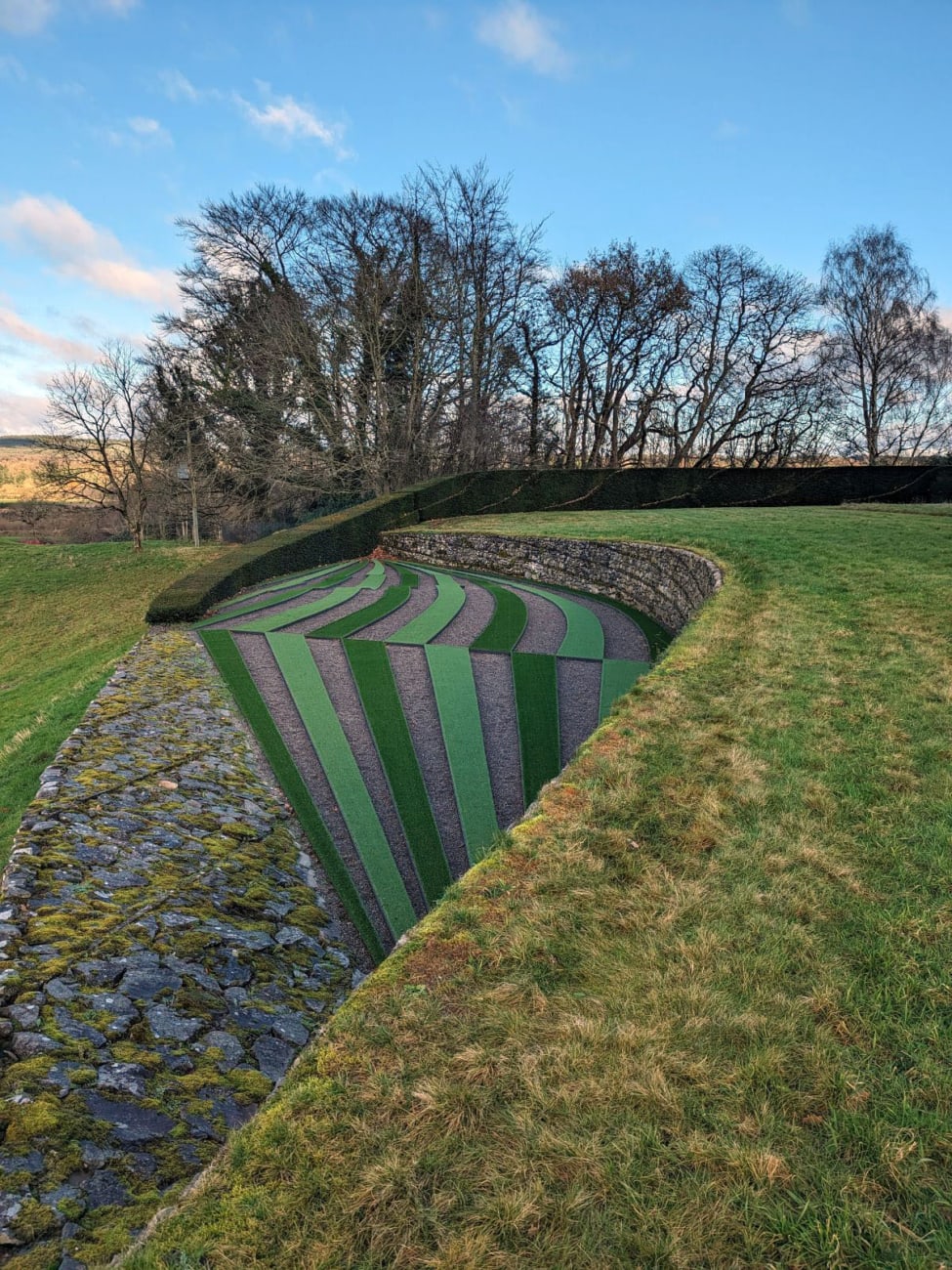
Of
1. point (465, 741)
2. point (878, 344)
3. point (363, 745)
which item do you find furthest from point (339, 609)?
point (878, 344)

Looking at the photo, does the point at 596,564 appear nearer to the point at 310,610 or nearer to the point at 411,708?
the point at 310,610

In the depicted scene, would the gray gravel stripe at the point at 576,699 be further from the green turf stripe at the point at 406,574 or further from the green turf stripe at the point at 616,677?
the green turf stripe at the point at 406,574

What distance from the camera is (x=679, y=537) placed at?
1269 cm

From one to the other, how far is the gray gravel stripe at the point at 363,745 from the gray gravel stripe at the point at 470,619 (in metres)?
1.72

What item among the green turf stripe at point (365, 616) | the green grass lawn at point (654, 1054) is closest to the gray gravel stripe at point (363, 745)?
the green turf stripe at point (365, 616)

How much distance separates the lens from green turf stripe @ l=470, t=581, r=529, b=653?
30.5ft

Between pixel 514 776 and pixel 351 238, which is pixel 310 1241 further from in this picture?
pixel 351 238

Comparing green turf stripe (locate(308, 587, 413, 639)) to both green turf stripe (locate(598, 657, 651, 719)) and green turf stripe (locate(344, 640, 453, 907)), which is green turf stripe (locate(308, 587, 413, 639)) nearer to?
green turf stripe (locate(344, 640, 453, 907))

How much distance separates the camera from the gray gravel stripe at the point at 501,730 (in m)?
5.39

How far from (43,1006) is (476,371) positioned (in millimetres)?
23959

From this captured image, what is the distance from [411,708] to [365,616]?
13.7 feet

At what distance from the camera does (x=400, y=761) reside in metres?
5.98

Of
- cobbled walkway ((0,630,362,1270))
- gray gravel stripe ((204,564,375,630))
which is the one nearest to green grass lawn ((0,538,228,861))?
cobbled walkway ((0,630,362,1270))

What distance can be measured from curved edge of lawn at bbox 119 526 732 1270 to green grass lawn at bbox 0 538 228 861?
3.68 metres
